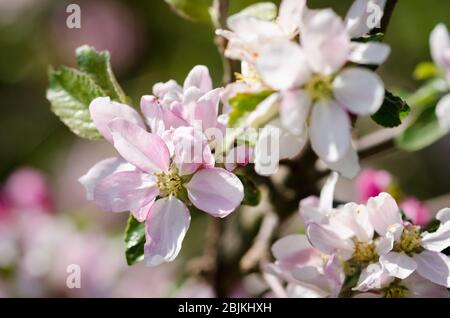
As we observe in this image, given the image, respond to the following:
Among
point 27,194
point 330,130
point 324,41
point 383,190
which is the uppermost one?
point 324,41

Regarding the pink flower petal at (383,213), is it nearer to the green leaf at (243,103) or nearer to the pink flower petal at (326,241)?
the pink flower petal at (326,241)

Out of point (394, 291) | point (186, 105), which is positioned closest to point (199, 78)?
point (186, 105)

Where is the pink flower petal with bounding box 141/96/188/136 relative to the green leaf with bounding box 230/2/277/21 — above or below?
below

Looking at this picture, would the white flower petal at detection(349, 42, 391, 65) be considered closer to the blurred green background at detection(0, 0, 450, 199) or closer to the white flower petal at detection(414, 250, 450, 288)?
the white flower petal at detection(414, 250, 450, 288)

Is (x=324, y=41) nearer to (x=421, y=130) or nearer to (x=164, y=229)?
(x=164, y=229)

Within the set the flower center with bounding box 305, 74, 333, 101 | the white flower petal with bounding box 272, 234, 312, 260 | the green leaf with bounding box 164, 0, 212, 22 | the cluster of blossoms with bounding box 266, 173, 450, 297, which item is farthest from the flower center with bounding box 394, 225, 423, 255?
the green leaf with bounding box 164, 0, 212, 22

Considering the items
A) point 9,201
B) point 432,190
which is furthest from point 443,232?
point 432,190
